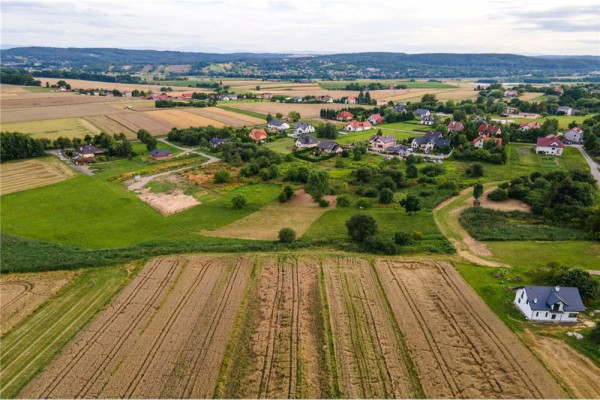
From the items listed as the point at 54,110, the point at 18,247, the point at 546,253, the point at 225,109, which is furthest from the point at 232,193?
the point at 54,110

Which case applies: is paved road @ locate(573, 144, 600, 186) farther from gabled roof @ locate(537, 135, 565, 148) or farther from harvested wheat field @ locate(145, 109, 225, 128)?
harvested wheat field @ locate(145, 109, 225, 128)

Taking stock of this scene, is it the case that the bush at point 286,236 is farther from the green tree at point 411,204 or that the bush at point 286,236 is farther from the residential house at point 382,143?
the residential house at point 382,143

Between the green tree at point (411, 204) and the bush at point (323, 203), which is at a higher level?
the green tree at point (411, 204)

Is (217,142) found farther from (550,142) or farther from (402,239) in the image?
(550,142)

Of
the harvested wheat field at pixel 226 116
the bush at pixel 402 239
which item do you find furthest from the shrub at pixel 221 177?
the harvested wheat field at pixel 226 116

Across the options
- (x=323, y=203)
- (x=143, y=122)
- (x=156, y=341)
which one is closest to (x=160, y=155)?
(x=323, y=203)

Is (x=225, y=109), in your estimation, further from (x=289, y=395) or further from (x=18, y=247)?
(x=289, y=395)
